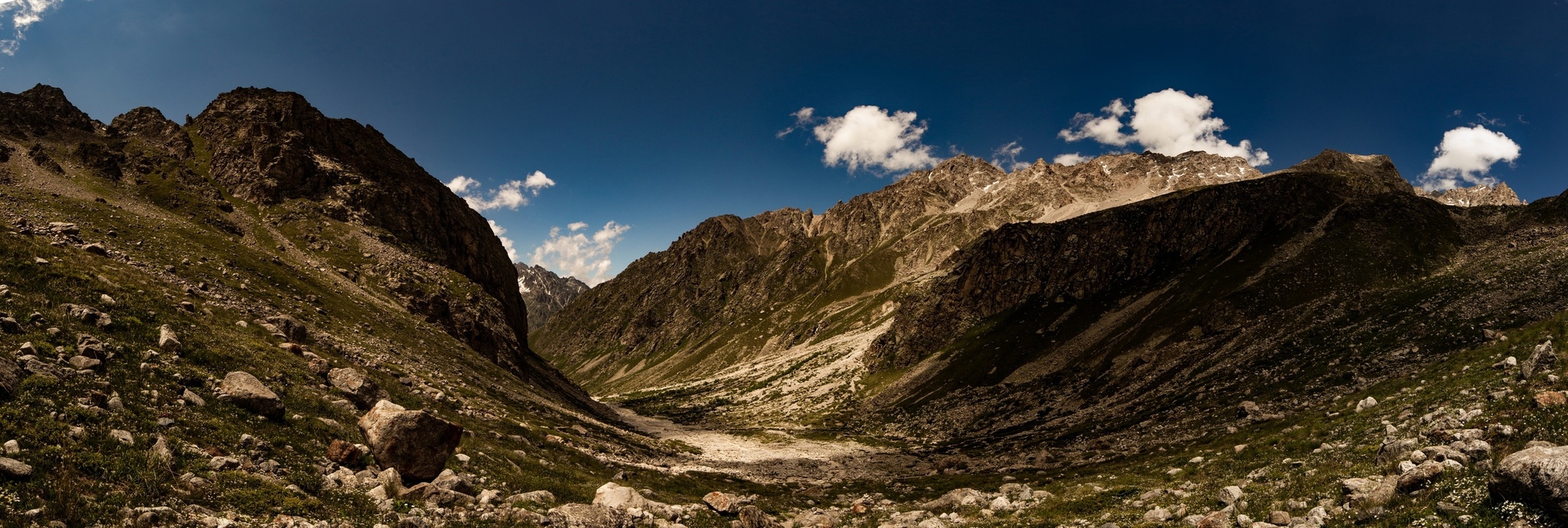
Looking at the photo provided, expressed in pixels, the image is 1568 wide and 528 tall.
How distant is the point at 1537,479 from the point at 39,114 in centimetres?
17686

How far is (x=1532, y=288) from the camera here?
5047 cm

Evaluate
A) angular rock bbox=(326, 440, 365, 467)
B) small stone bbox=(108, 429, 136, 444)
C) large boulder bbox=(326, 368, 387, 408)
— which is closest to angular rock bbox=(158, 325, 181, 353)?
large boulder bbox=(326, 368, 387, 408)

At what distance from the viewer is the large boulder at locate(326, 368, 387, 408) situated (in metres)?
29.6

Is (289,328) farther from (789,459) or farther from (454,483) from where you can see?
(789,459)

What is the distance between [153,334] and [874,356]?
146 meters

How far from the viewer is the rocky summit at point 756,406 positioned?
15758 millimetres

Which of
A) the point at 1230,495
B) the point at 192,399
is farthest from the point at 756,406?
the point at 192,399

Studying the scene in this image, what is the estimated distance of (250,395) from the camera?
68.0 ft

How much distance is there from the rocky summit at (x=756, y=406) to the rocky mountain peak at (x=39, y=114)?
0.69 meters

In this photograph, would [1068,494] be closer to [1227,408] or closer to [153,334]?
[1227,408]

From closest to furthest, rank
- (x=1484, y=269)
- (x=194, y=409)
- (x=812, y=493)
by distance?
1. (x=194, y=409)
2. (x=812, y=493)
3. (x=1484, y=269)

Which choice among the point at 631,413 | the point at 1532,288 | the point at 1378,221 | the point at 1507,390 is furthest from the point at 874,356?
the point at 1507,390

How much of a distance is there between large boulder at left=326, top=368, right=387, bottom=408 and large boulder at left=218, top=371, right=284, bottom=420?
7.96 m

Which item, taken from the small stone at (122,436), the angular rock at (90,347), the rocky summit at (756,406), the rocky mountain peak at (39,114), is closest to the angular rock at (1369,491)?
the rocky summit at (756,406)
